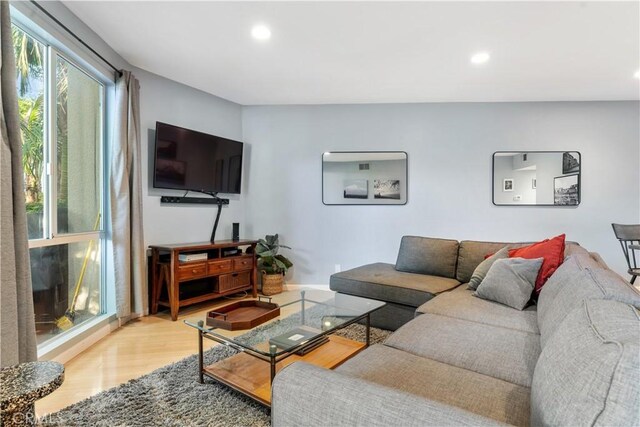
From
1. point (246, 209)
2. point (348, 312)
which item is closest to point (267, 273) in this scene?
point (246, 209)

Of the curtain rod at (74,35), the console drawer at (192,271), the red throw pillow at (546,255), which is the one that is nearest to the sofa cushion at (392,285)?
the red throw pillow at (546,255)

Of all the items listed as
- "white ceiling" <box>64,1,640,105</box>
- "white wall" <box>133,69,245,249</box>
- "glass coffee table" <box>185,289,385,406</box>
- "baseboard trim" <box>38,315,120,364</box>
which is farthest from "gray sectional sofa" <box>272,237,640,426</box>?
"white wall" <box>133,69,245,249</box>

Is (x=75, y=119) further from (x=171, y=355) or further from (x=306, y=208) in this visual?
(x=306, y=208)

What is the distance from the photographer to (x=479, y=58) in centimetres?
282

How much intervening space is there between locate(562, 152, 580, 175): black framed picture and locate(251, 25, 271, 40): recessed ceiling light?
12.0 feet

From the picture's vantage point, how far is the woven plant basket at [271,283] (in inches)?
157

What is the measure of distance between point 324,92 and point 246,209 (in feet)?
5.89

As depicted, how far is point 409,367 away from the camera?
50.7 inches

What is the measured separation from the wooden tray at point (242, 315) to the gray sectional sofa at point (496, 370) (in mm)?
699

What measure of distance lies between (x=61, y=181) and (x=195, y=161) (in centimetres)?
135

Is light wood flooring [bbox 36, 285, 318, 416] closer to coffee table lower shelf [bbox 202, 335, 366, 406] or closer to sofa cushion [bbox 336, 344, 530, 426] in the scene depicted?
coffee table lower shelf [bbox 202, 335, 366, 406]

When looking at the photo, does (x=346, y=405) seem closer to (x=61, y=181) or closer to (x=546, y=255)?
(x=546, y=255)

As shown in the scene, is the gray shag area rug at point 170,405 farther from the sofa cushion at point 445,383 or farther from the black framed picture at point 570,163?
the black framed picture at point 570,163

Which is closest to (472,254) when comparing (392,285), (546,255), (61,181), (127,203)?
(546,255)
